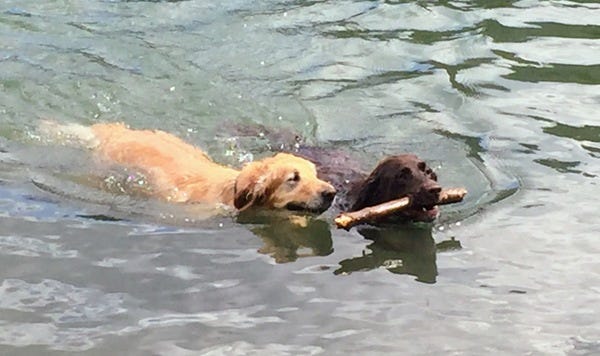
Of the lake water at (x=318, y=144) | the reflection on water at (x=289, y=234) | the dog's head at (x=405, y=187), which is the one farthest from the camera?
the dog's head at (x=405, y=187)

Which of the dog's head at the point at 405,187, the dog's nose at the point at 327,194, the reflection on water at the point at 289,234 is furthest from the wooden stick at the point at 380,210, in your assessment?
the dog's nose at the point at 327,194

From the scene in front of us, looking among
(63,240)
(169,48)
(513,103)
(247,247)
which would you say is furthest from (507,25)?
(63,240)

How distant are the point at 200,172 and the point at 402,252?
1.83m

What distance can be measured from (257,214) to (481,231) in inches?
56.9

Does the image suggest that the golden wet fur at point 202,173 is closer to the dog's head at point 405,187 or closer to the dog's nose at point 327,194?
the dog's nose at point 327,194

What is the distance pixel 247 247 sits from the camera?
571cm

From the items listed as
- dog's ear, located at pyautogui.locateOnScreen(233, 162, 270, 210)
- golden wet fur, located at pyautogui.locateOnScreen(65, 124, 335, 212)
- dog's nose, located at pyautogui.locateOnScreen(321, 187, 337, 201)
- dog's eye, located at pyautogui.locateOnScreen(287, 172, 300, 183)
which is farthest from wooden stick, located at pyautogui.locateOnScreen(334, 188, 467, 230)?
dog's ear, located at pyautogui.locateOnScreen(233, 162, 270, 210)

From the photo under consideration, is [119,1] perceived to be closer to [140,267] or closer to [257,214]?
[257,214]

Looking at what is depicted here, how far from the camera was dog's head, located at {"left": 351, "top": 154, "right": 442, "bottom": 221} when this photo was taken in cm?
575

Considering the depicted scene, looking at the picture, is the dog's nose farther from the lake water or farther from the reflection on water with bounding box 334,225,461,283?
the reflection on water with bounding box 334,225,461,283

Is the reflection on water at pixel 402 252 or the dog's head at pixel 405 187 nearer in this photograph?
the reflection on water at pixel 402 252

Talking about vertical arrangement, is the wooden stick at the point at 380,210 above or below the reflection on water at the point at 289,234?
above

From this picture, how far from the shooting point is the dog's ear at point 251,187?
6.27m

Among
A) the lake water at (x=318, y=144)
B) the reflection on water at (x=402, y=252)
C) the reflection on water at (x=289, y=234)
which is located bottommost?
the reflection on water at (x=289, y=234)
